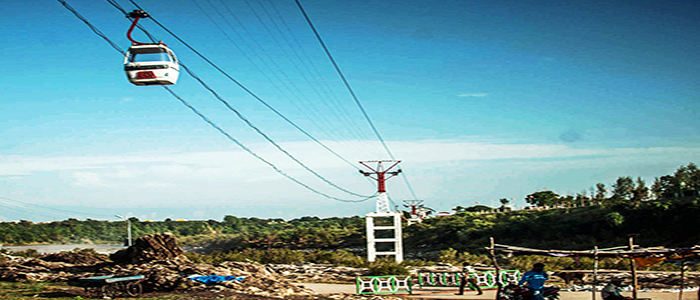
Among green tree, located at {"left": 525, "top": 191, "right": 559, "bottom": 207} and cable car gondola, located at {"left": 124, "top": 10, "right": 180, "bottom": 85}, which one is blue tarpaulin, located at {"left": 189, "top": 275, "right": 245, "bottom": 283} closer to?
cable car gondola, located at {"left": 124, "top": 10, "right": 180, "bottom": 85}

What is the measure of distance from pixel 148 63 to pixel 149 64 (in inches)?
2.2

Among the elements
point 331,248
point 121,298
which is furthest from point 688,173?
point 121,298

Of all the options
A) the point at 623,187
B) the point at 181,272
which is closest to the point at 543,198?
the point at 623,187

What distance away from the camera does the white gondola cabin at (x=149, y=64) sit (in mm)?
22797

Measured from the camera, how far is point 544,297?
17.8 metres

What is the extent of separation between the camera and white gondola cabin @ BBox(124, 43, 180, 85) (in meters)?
22.8

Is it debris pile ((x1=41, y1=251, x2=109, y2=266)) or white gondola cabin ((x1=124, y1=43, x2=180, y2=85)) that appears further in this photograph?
debris pile ((x1=41, y1=251, x2=109, y2=266))

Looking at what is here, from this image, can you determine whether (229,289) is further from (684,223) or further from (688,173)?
(688,173)

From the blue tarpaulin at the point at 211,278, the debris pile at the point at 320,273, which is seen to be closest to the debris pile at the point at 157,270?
the blue tarpaulin at the point at 211,278

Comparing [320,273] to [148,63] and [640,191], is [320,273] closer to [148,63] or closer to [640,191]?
[148,63]

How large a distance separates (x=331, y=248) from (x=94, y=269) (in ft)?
166

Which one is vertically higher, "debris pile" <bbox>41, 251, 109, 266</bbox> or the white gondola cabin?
the white gondola cabin

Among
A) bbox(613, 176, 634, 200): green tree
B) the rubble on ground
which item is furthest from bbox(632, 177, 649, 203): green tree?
the rubble on ground

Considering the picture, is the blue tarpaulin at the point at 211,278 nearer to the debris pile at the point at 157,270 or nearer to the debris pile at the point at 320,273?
the debris pile at the point at 157,270
